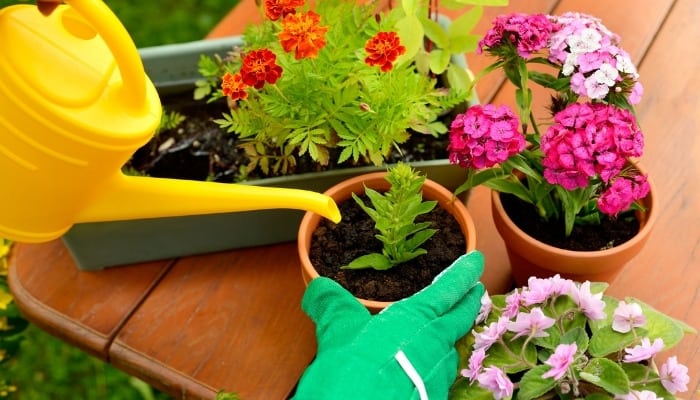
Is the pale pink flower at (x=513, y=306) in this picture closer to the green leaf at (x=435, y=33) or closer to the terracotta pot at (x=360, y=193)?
the terracotta pot at (x=360, y=193)

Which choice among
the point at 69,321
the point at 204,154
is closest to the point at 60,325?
the point at 69,321

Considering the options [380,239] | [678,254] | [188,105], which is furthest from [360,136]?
[678,254]

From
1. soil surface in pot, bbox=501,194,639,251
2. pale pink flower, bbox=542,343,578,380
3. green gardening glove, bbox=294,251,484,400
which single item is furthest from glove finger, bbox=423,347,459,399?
soil surface in pot, bbox=501,194,639,251

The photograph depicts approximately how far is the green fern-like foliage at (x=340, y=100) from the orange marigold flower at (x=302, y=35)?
79 mm

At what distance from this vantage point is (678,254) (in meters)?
1.06

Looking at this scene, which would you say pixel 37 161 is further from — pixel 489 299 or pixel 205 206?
pixel 489 299

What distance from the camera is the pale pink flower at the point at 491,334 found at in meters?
0.85

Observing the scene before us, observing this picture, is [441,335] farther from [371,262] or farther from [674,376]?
[674,376]

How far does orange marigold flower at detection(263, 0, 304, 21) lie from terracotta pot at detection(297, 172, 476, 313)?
0.22 m

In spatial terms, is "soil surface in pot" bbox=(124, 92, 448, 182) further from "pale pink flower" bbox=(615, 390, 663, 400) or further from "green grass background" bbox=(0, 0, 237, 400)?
"green grass background" bbox=(0, 0, 237, 400)

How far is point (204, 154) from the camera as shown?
3.69 ft

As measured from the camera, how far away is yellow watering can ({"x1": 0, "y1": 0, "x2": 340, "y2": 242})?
0.73 m

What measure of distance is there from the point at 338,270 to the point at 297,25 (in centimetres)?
29

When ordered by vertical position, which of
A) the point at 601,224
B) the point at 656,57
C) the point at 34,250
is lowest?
the point at 34,250
